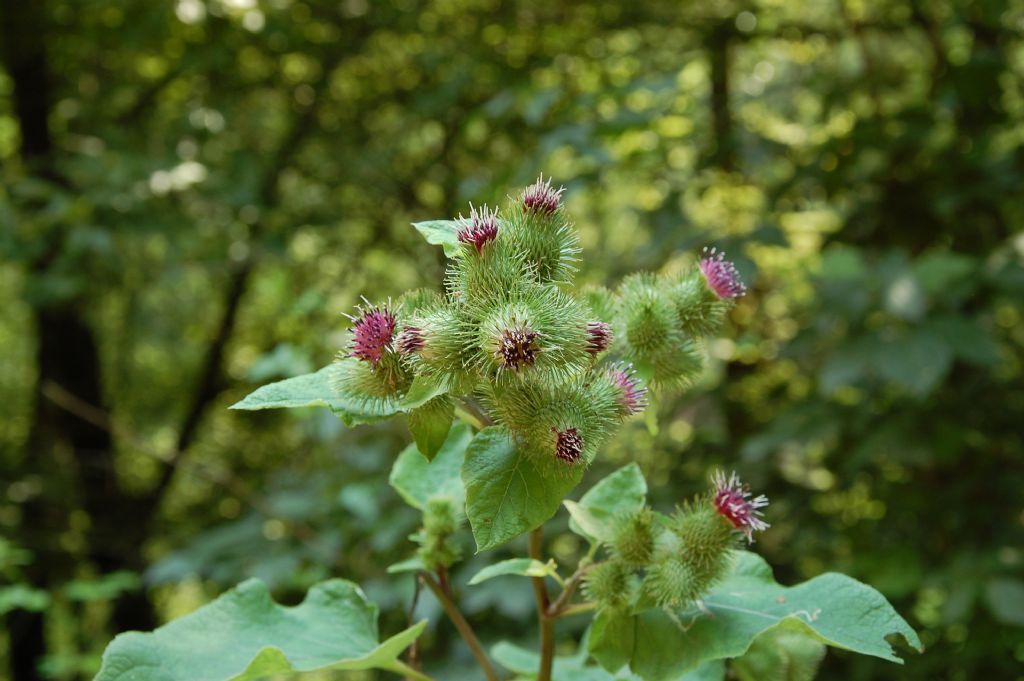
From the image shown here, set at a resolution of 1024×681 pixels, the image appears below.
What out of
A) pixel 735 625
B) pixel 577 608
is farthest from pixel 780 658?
pixel 577 608

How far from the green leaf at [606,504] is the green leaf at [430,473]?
197mm

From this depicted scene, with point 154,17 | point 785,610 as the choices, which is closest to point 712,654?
point 785,610

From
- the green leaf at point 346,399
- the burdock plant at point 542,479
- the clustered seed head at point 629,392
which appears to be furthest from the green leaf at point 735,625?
the green leaf at point 346,399

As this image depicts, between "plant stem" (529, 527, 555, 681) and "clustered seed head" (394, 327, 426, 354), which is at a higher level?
"clustered seed head" (394, 327, 426, 354)

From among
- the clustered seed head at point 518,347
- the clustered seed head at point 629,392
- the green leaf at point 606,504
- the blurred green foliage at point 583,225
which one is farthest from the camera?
the blurred green foliage at point 583,225

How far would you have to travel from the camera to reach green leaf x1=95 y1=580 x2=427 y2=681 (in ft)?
3.20

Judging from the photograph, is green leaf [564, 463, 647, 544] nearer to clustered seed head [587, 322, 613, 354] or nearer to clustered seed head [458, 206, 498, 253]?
clustered seed head [587, 322, 613, 354]

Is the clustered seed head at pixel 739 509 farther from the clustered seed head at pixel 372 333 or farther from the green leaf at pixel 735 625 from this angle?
the clustered seed head at pixel 372 333

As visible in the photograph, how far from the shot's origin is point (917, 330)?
2.56 m

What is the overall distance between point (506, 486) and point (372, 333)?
20 cm

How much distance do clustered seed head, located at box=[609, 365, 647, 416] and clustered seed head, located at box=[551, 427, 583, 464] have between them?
9 centimetres

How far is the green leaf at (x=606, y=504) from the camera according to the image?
3.51 feet

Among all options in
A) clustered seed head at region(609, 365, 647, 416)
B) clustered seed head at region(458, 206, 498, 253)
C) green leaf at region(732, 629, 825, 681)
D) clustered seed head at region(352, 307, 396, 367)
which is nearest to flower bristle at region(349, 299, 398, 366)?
clustered seed head at region(352, 307, 396, 367)

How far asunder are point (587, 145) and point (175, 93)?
118 inches
